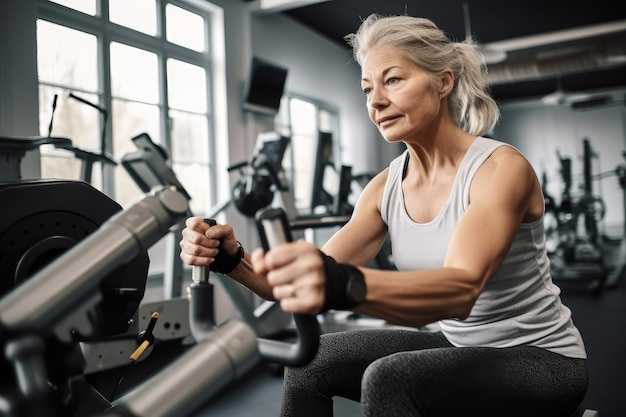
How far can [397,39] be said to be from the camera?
110 centimetres

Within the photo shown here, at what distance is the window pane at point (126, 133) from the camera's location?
11.5ft

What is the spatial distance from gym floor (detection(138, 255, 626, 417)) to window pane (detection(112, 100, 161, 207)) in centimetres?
143

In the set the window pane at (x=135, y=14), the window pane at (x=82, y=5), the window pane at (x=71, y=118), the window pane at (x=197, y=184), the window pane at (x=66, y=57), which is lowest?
the window pane at (x=197, y=184)

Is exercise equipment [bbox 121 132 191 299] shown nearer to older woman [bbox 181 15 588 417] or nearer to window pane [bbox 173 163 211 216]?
window pane [bbox 173 163 211 216]

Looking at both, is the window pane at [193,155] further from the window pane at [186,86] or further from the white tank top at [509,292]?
the white tank top at [509,292]

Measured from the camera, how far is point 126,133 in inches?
142

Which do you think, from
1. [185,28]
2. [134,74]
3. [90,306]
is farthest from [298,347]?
[185,28]

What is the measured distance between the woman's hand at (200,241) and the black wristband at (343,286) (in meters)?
0.34

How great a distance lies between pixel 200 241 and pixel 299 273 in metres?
0.39

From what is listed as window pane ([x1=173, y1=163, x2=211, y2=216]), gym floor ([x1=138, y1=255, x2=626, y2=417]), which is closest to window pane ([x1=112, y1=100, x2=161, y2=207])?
window pane ([x1=173, y1=163, x2=211, y2=216])

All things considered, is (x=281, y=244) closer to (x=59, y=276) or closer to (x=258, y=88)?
(x=59, y=276)

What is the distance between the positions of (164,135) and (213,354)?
349 cm

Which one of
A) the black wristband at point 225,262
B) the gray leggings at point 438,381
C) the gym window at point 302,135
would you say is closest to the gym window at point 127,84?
the gym window at point 302,135

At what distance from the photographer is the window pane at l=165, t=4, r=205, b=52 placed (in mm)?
4062
